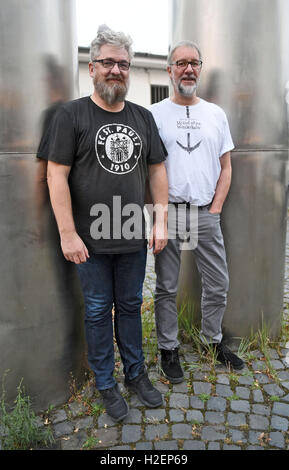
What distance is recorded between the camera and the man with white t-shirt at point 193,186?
8.89ft

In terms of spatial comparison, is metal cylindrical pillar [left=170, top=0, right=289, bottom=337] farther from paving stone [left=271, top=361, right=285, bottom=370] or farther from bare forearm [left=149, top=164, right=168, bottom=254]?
bare forearm [left=149, top=164, right=168, bottom=254]

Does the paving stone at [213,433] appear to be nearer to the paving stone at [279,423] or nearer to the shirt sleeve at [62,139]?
the paving stone at [279,423]

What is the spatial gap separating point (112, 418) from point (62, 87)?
6.58ft

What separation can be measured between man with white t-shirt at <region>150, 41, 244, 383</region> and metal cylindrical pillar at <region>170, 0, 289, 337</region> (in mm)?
266

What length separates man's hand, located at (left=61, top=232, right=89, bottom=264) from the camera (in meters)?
2.33

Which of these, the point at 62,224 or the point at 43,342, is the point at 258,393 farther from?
the point at 62,224

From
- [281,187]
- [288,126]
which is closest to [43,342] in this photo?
[281,187]

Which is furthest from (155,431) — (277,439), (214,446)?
(277,439)

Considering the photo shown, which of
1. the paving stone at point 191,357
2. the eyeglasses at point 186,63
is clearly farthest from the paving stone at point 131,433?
the eyeglasses at point 186,63

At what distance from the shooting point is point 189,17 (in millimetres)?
3088

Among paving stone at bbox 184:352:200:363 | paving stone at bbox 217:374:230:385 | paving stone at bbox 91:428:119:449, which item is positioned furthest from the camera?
paving stone at bbox 184:352:200:363

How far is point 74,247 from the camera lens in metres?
2.34

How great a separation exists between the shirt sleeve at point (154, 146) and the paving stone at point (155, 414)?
155cm

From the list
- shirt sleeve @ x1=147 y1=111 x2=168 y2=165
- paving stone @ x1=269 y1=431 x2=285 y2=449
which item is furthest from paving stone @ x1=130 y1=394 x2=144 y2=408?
shirt sleeve @ x1=147 y1=111 x2=168 y2=165
